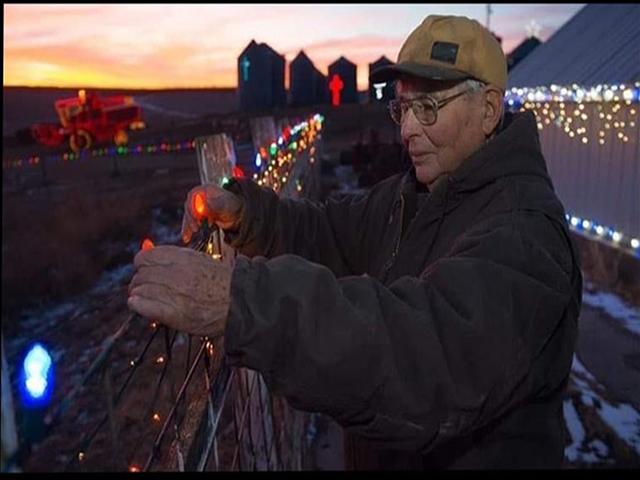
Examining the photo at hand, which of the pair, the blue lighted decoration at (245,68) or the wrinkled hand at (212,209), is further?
the blue lighted decoration at (245,68)

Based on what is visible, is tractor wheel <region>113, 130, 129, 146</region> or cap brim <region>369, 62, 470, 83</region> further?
tractor wheel <region>113, 130, 129, 146</region>

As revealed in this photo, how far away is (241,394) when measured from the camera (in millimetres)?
3572

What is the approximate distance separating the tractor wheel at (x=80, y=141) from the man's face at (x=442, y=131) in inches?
1794

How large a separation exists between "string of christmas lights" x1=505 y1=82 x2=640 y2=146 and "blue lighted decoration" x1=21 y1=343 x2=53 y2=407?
837cm

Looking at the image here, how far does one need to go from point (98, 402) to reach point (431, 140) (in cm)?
656

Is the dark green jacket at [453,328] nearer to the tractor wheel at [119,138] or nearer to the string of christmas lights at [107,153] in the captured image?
the string of christmas lights at [107,153]

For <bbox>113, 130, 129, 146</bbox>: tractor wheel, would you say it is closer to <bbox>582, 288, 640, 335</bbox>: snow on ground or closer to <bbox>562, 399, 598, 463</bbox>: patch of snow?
<bbox>582, 288, 640, 335</bbox>: snow on ground

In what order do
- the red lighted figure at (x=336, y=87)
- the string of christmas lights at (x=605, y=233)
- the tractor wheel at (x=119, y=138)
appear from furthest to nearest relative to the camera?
the red lighted figure at (x=336, y=87), the tractor wheel at (x=119, y=138), the string of christmas lights at (x=605, y=233)

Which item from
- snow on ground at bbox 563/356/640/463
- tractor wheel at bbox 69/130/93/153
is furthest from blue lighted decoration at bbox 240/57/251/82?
snow on ground at bbox 563/356/640/463

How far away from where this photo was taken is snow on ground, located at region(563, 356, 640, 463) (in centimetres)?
573

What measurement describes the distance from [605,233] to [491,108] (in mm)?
8781

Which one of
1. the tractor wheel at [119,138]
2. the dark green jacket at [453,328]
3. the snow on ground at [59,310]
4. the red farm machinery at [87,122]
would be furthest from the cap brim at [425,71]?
the tractor wheel at [119,138]

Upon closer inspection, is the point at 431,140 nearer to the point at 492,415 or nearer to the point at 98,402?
the point at 492,415

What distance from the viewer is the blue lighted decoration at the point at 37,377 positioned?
4.25 feet
